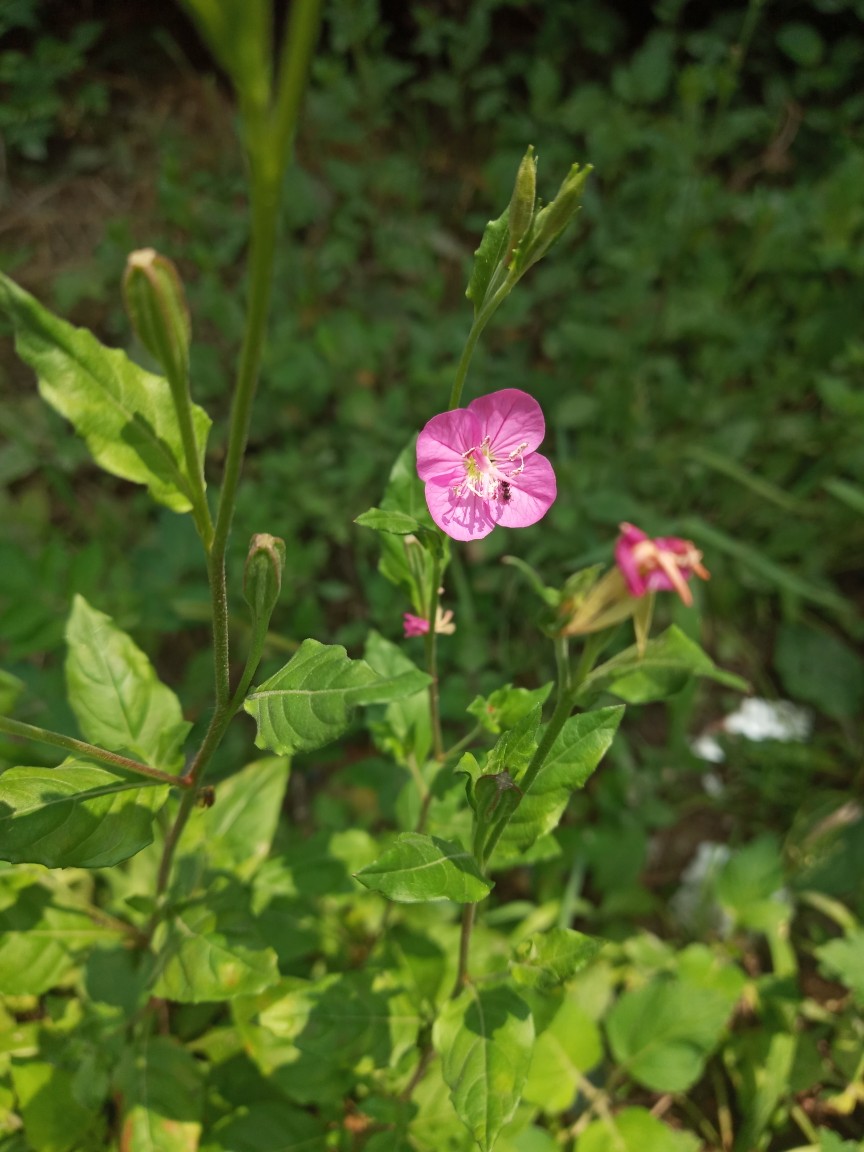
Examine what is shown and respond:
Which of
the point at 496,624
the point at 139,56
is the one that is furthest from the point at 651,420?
the point at 139,56

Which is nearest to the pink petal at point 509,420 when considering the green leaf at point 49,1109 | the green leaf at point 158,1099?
the green leaf at point 158,1099

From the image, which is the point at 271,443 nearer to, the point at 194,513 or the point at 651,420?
the point at 651,420

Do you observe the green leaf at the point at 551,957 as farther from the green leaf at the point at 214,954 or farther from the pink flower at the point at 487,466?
the pink flower at the point at 487,466

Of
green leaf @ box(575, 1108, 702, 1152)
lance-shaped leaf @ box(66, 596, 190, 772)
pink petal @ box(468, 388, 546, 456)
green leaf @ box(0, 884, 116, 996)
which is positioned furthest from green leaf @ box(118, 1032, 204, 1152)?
pink petal @ box(468, 388, 546, 456)

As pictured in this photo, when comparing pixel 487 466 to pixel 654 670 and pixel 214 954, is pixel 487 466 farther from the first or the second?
pixel 214 954

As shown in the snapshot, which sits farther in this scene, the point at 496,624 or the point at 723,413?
the point at 723,413

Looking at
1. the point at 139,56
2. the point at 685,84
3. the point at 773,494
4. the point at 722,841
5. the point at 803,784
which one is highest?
the point at 685,84
